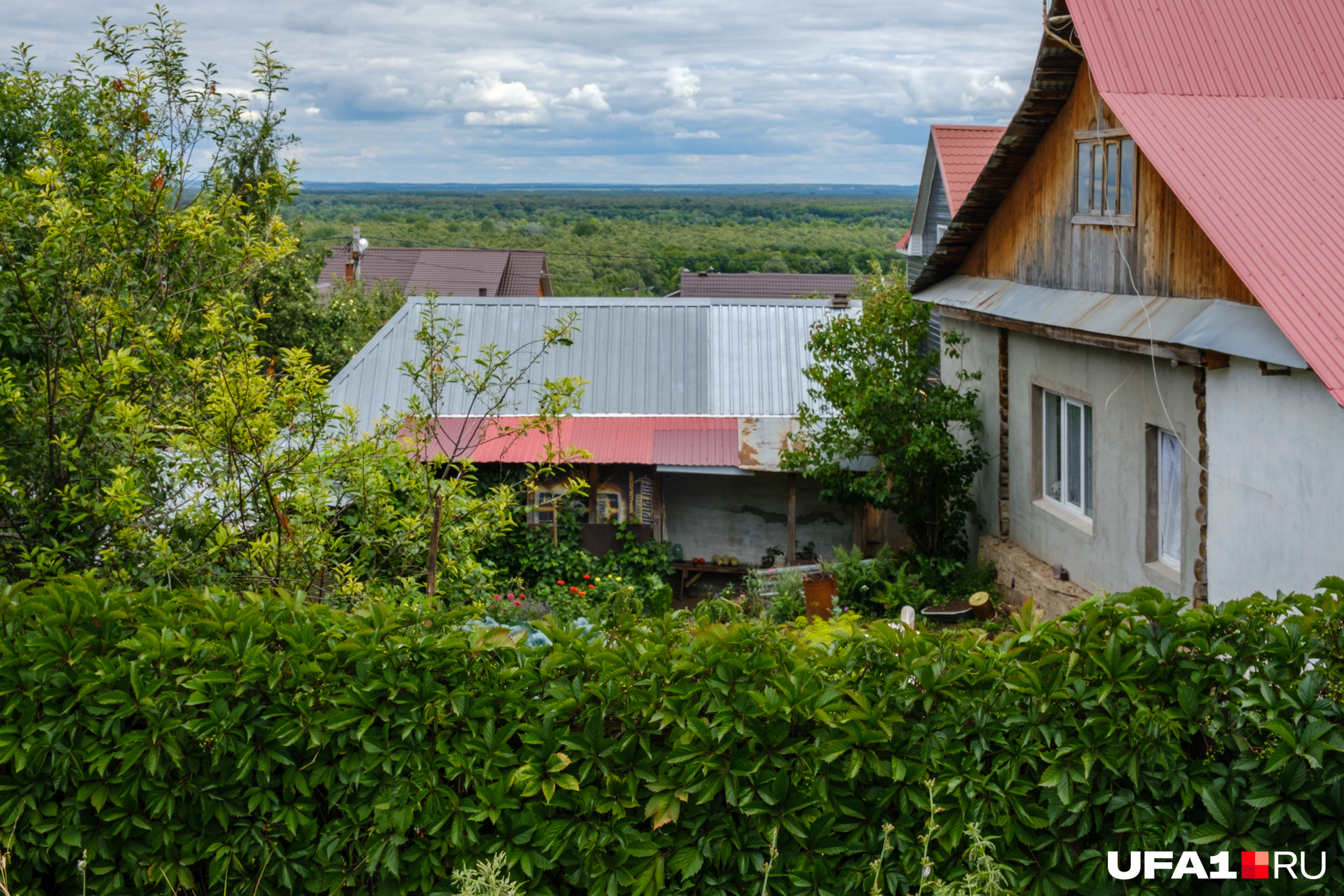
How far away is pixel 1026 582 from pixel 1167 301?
14.2 ft

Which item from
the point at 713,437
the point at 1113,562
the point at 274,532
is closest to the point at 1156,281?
the point at 1113,562

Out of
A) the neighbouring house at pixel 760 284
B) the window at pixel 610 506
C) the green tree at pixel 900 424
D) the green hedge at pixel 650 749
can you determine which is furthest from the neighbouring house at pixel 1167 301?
the neighbouring house at pixel 760 284

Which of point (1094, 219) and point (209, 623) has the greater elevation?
point (1094, 219)

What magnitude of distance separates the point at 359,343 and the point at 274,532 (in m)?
26.3

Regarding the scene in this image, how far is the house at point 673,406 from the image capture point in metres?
17.0

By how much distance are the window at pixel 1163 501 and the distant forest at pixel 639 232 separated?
3351cm

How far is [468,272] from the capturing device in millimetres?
46312

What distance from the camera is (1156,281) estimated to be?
343 inches

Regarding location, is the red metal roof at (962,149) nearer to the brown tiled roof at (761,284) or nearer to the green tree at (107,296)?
the green tree at (107,296)

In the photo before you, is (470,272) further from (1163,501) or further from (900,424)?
(1163,501)

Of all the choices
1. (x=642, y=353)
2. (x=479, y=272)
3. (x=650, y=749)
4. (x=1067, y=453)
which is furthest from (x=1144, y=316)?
(x=479, y=272)

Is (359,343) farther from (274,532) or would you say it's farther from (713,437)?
(274,532)

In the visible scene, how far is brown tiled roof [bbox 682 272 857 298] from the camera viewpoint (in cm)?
4847

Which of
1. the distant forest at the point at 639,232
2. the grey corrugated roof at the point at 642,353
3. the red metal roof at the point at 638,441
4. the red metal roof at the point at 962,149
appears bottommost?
the red metal roof at the point at 638,441
